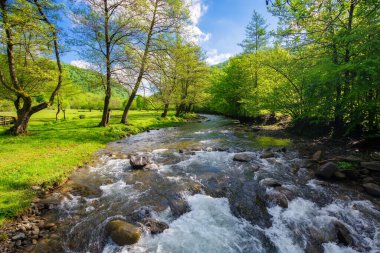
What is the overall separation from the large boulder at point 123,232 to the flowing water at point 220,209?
17cm

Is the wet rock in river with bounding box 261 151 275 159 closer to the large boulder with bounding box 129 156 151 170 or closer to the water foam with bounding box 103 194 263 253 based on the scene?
the water foam with bounding box 103 194 263 253

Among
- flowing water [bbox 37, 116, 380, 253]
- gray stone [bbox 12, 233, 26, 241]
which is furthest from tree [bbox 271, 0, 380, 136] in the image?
gray stone [bbox 12, 233, 26, 241]

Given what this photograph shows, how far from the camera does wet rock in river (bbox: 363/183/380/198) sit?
779cm

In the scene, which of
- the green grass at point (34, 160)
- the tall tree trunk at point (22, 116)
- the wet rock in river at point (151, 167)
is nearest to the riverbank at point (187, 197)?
the wet rock in river at point (151, 167)

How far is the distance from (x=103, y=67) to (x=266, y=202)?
20145mm

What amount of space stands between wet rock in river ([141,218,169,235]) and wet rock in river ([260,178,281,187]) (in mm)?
4812

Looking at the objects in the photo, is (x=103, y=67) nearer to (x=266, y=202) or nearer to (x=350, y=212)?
(x=266, y=202)

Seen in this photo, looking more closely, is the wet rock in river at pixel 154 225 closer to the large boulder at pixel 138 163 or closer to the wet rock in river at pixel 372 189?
the large boulder at pixel 138 163

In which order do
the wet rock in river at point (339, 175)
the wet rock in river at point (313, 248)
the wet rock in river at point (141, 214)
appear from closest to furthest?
1. the wet rock in river at point (313, 248)
2. the wet rock in river at point (141, 214)
3. the wet rock in river at point (339, 175)

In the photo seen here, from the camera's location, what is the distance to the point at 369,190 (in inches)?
315

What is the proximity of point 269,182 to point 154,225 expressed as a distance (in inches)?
210

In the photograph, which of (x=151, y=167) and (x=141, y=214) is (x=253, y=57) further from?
(x=141, y=214)

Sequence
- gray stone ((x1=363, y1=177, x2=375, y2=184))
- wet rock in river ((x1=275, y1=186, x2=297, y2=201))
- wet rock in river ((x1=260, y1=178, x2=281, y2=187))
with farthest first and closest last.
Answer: wet rock in river ((x1=260, y1=178, x2=281, y2=187)), gray stone ((x1=363, y1=177, x2=375, y2=184)), wet rock in river ((x1=275, y1=186, x2=297, y2=201))

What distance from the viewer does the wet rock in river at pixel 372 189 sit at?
7.79 m
